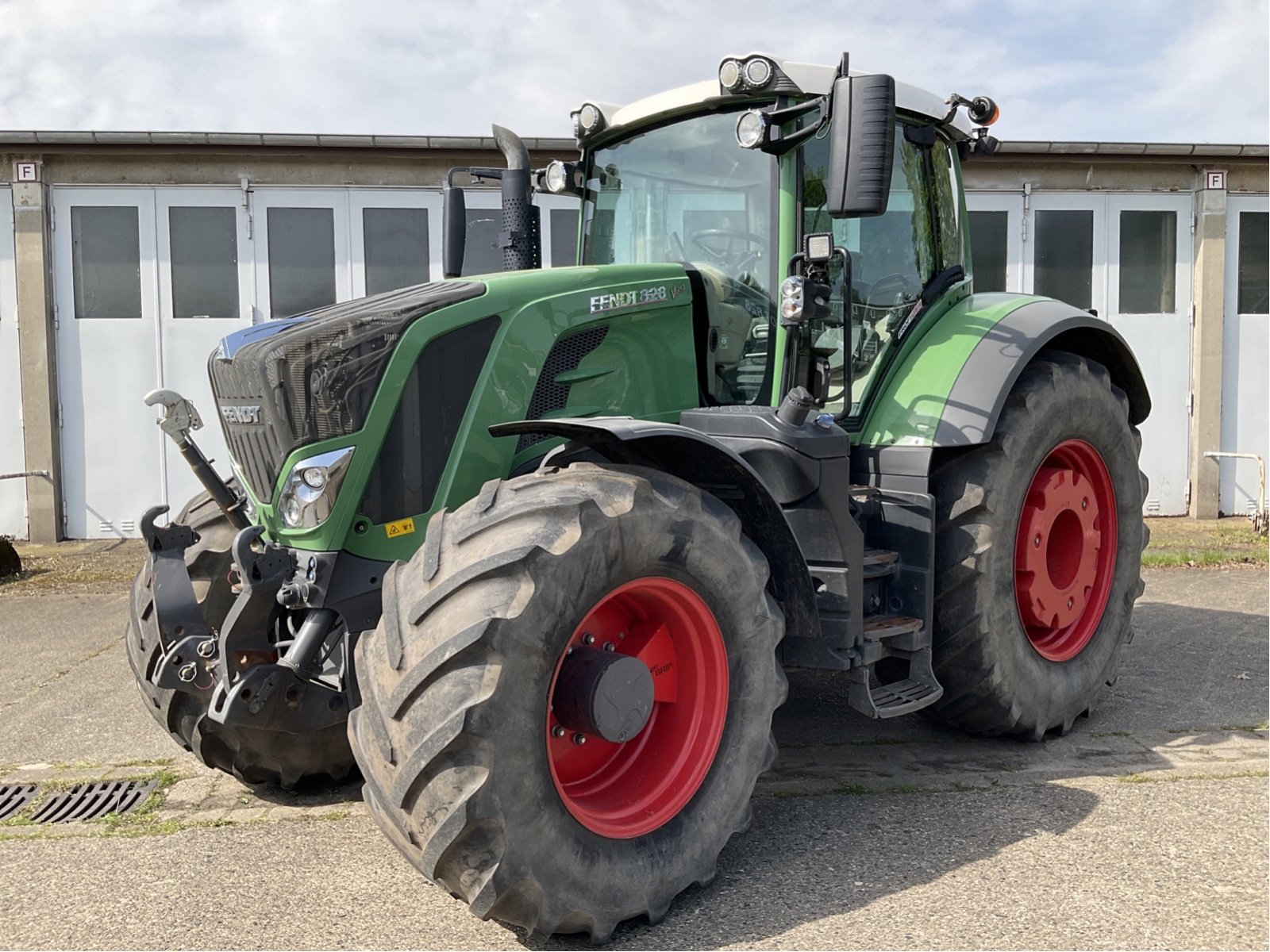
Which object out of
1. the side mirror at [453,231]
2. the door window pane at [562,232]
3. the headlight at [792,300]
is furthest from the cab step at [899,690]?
the door window pane at [562,232]

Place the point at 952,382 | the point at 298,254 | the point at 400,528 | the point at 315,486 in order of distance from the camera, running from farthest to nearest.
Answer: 1. the point at 298,254
2. the point at 952,382
3. the point at 400,528
4. the point at 315,486

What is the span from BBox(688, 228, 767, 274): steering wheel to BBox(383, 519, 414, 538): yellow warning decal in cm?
157

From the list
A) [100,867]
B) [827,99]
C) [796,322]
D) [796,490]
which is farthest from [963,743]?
[100,867]

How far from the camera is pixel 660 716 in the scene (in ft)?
10.8

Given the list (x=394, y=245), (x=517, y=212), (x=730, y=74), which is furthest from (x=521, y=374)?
(x=394, y=245)

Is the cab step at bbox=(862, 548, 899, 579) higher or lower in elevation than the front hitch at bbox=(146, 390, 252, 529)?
lower

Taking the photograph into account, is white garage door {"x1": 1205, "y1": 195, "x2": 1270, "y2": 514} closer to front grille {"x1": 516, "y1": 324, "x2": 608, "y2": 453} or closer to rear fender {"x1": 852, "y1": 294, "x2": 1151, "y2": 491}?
rear fender {"x1": 852, "y1": 294, "x2": 1151, "y2": 491}

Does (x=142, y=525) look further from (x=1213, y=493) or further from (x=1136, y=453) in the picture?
(x=1213, y=493)

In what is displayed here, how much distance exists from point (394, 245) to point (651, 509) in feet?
27.1

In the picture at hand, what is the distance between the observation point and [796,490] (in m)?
3.74

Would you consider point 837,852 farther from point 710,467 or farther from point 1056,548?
point 1056,548

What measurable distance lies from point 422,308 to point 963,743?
2.79 meters

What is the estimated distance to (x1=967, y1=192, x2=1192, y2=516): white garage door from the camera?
1116 cm

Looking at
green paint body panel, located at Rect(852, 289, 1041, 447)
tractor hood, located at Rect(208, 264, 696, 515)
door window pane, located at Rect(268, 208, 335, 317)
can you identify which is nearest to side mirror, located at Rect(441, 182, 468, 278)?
tractor hood, located at Rect(208, 264, 696, 515)
